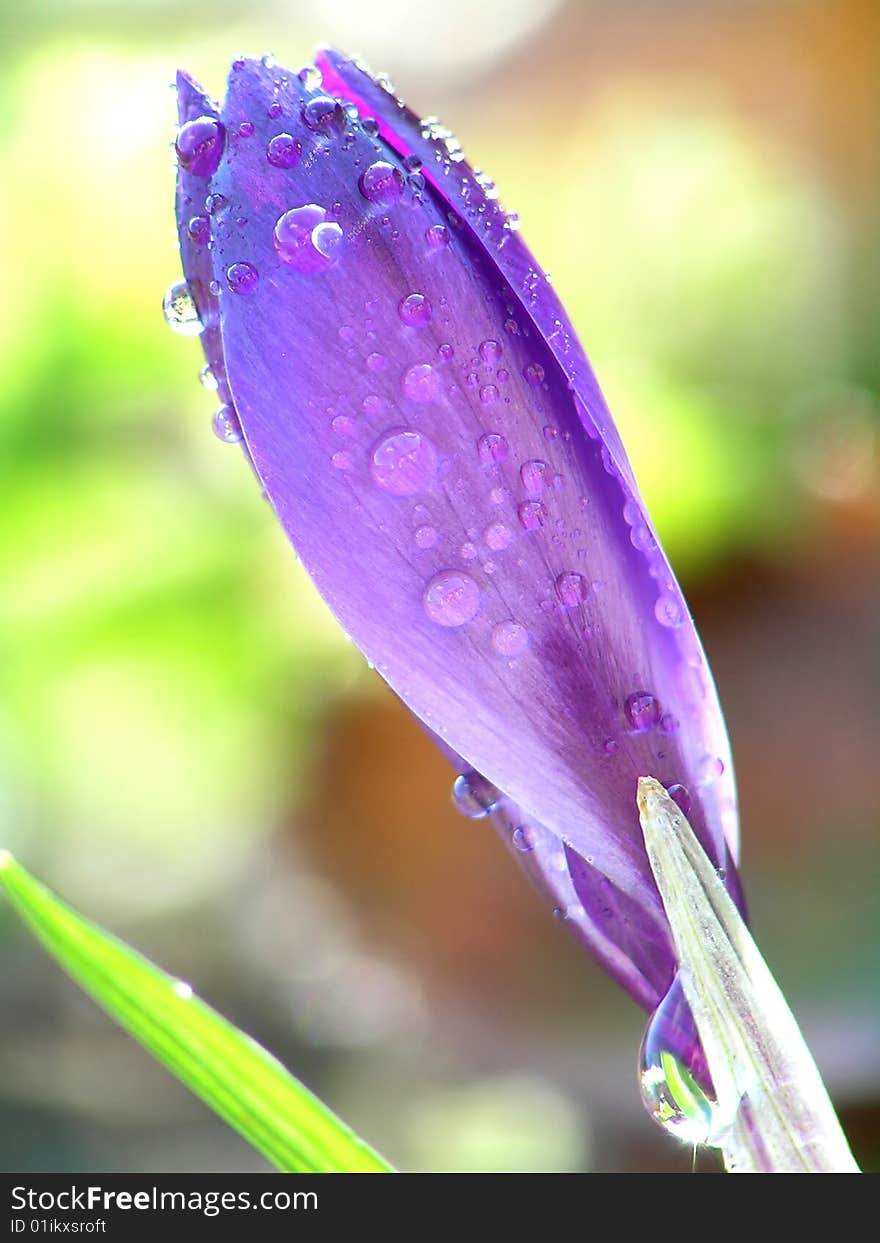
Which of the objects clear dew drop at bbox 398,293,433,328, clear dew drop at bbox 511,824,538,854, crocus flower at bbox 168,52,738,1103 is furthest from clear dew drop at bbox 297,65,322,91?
clear dew drop at bbox 511,824,538,854

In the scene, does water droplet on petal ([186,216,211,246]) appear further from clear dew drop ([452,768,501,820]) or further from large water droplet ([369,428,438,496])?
clear dew drop ([452,768,501,820])

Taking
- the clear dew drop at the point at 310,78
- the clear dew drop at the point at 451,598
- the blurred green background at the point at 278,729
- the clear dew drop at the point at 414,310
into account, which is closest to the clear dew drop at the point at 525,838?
the clear dew drop at the point at 451,598

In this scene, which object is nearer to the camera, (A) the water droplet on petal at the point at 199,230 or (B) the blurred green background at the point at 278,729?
(A) the water droplet on petal at the point at 199,230

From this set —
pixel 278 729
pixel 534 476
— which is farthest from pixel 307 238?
pixel 278 729

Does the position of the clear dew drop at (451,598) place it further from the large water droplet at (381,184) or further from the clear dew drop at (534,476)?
the large water droplet at (381,184)

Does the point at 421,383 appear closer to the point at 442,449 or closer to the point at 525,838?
the point at 442,449
